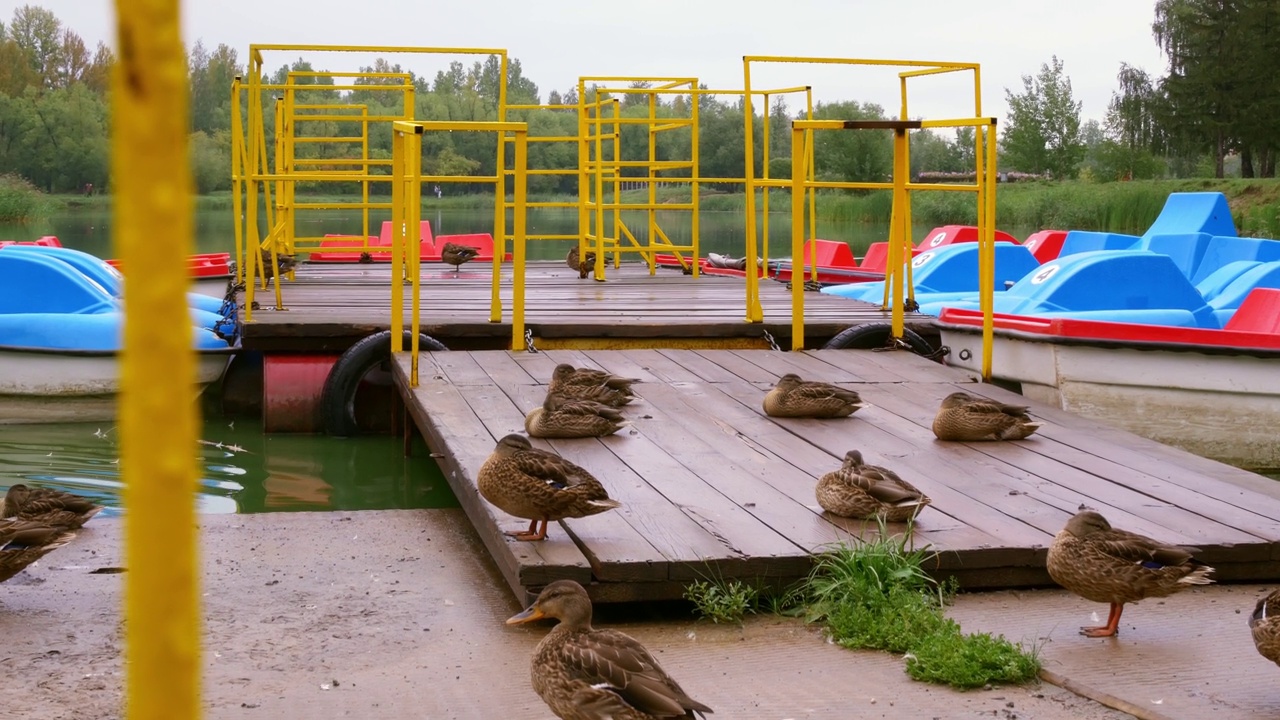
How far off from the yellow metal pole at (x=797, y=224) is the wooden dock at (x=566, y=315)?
0.55m

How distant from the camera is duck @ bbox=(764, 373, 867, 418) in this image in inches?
291

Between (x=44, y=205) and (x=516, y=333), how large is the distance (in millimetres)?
36591

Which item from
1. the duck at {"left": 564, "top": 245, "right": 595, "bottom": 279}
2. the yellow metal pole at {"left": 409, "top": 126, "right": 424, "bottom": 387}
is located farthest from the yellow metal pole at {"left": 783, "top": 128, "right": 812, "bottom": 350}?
the duck at {"left": 564, "top": 245, "right": 595, "bottom": 279}

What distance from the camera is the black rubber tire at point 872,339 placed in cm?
1001

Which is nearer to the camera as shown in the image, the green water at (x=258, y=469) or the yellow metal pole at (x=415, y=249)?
the yellow metal pole at (x=415, y=249)

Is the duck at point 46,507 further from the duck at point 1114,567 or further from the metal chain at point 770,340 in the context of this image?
the metal chain at point 770,340

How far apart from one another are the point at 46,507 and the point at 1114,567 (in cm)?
441

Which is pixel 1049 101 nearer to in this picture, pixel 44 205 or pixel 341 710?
pixel 44 205

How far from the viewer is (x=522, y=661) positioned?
4.52m

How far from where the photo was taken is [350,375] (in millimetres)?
9500

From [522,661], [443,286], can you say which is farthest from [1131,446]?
[443,286]

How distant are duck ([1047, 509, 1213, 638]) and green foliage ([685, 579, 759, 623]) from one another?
3.44 ft

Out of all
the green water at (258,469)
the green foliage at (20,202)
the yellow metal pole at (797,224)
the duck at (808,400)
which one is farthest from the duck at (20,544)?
the green foliage at (20,202)

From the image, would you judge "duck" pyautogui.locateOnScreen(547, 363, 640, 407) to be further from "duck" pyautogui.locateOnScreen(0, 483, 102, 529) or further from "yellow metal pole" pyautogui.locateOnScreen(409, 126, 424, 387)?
"duck" pyautogui.locateOnScreen(0, 483, 102, 529)
